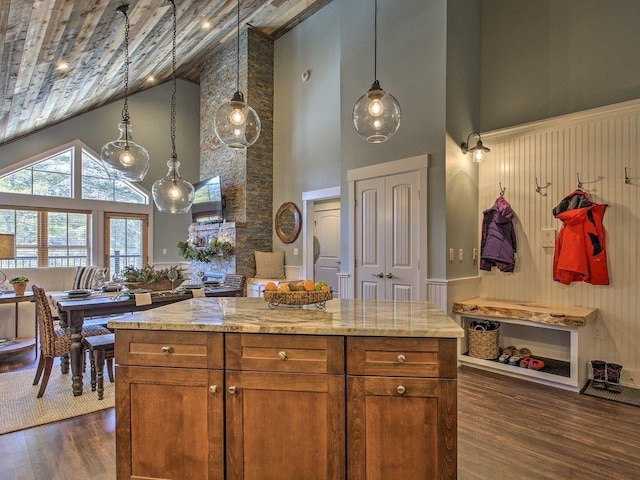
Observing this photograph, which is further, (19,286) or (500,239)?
(19,286)

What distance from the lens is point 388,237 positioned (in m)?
4.32

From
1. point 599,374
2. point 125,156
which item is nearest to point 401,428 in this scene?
point 599,374

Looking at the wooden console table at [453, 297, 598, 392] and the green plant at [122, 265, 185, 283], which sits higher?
the green plant at [122, 265, 185, 283]

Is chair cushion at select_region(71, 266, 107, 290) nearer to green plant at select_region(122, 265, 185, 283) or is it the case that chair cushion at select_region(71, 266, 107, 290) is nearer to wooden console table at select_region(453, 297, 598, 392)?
green plant at select_region(122, 265, 185, 283)

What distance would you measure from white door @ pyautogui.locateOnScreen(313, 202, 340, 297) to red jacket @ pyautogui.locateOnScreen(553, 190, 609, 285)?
3406 millimetres

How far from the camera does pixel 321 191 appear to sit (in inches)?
251

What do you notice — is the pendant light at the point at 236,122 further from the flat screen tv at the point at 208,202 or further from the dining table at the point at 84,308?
the flat screen tv at the point at 208,202

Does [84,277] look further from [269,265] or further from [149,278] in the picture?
[149,278]

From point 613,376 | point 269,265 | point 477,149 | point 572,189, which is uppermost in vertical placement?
point 477,149

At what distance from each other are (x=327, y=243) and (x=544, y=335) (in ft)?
11.7

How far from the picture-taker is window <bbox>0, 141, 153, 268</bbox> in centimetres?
685

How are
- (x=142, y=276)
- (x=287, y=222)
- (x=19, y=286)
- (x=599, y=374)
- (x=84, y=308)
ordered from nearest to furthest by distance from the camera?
(x=84, y=308)
(x=599, y=374)
(x=142, y=276)
(x=19, y=286)
(x=287, y=222)

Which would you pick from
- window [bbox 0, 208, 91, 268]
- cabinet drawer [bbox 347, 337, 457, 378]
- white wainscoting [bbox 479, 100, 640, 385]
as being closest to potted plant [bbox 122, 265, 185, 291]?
cabinet drawer [bbox 347, 337, 457, 378]

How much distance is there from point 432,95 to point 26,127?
648 cm
